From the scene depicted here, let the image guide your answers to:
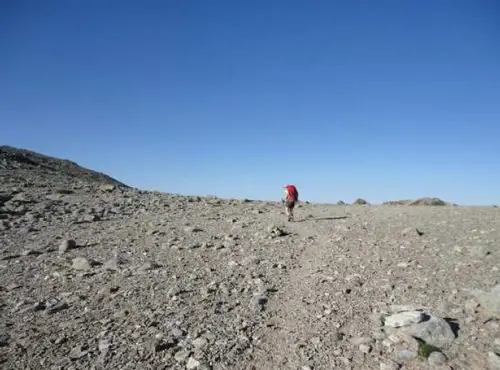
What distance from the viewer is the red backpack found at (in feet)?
60.2

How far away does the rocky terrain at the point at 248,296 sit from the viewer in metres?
5.66

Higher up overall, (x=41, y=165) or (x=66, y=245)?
(x=41, y=165)

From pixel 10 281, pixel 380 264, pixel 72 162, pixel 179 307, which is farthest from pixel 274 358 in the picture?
Result: pixel 72 162

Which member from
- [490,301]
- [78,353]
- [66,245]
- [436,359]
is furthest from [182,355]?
[66,245]

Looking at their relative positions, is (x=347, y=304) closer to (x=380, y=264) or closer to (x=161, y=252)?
(x=380, y=264)

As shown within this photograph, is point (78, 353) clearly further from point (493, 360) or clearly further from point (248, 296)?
point (493, 360)

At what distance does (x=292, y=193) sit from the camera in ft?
60.6

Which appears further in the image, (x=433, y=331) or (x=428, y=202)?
(x=428, y=202)

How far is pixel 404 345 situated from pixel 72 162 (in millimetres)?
41413

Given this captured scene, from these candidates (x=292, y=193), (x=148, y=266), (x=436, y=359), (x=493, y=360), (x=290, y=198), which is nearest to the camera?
(x=493, y=360)

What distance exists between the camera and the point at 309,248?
12.2 metres

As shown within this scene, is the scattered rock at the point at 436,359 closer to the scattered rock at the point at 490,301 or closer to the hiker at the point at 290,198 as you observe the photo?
the scattered rock at the point at 490,301

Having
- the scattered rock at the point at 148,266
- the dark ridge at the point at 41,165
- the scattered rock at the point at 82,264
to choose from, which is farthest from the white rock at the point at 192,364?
the dark ridge at the point at 41,165

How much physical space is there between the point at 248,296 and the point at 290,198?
10.6m
